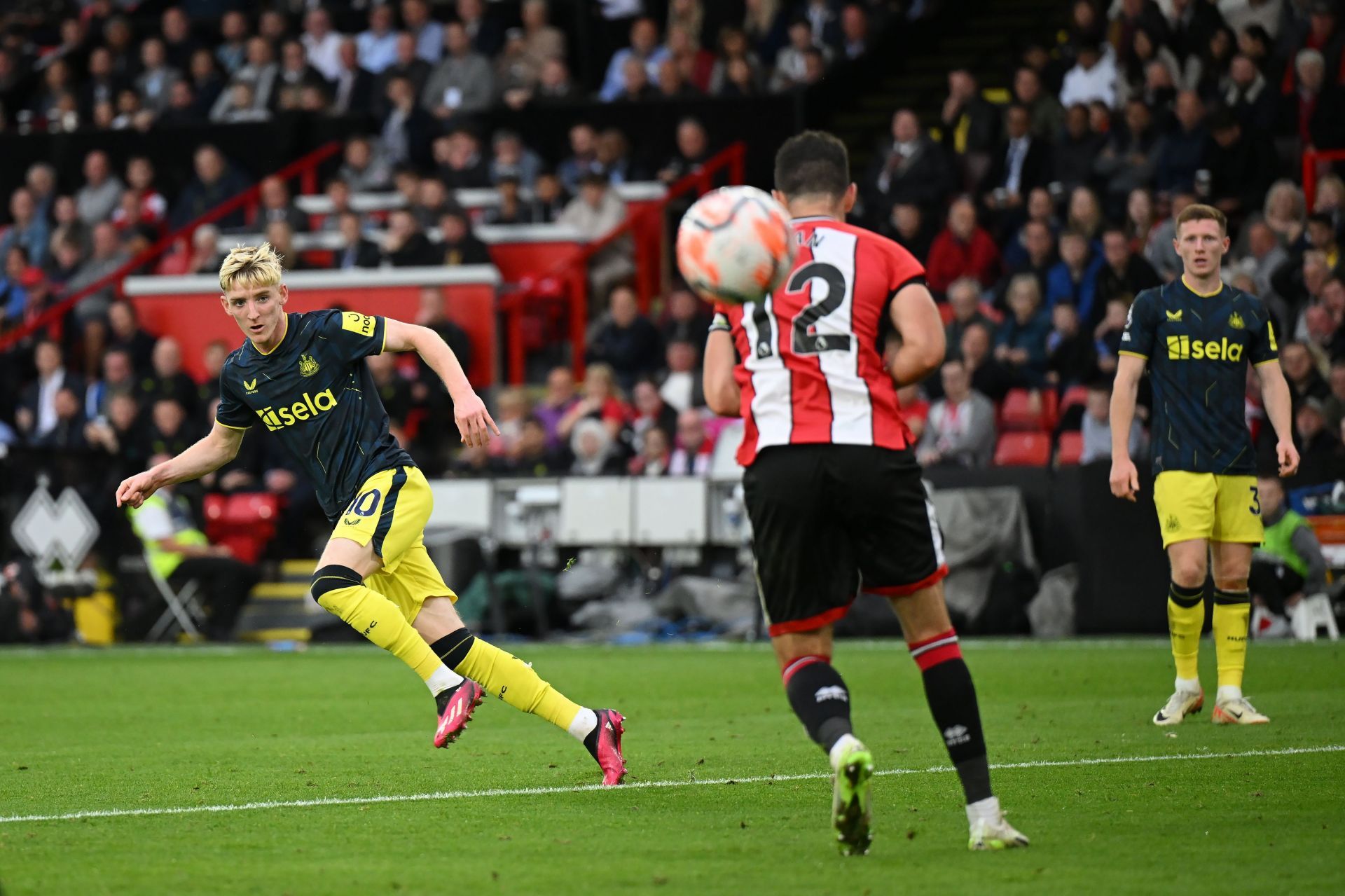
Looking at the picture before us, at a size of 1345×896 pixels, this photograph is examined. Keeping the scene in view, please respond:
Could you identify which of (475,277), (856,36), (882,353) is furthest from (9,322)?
(882,353)

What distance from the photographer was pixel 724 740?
9.13m

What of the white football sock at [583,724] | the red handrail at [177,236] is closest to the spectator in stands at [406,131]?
the red handrail at [177,236]

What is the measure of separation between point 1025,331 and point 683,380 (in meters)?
3.44

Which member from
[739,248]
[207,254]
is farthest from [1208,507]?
[207,254]

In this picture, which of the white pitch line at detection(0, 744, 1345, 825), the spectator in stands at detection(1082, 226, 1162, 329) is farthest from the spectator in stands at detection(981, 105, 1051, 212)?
the white pitch line at detection(0, 744, 1345, 825)

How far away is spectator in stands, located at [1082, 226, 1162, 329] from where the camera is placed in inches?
701

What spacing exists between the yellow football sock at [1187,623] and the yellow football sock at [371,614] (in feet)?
12.8

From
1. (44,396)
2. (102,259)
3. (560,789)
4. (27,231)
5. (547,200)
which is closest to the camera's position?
(560,789)

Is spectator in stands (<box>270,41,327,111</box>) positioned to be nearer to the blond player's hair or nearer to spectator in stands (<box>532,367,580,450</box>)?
spectator in stands (<box>532,367,580,450</box>)

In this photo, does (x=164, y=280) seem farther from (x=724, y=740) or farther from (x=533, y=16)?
(x=724, y=740)

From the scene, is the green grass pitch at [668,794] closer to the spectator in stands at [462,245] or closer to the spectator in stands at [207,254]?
the spectator in stands at [462,245]

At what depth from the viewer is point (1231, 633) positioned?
9539 millimetres

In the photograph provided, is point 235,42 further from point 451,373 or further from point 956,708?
point 956,708

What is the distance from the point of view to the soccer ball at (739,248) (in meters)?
5.47
